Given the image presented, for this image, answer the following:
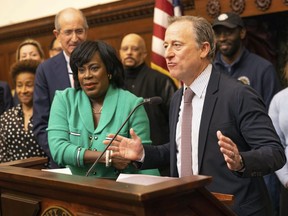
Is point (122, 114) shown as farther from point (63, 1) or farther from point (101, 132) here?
point (63, 1)

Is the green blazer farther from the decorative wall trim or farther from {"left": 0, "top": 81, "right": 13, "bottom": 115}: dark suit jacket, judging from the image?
the decorative wall trim

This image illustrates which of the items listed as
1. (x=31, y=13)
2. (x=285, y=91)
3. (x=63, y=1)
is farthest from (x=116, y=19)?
(x=285, y=91)

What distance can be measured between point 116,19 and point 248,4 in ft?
5.73

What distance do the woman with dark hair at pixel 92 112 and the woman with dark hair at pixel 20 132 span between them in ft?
2.90

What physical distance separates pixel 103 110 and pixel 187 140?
454mm

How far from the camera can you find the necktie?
2201 millimetres

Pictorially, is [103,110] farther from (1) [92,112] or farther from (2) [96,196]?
(2) [96,196]

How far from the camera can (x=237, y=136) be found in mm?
2117

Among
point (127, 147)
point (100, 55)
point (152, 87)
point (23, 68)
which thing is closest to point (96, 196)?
point (127, 147)

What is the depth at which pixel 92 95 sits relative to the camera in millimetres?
2455

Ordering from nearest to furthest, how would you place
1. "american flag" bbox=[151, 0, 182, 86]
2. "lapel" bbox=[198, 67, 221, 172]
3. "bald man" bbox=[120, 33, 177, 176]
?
"lapel" bbox=[198, 67, 221, 172] < "bald man" bbox=[120, 33, 177, 176] < "american flag" bbox=[151, 0, 182, 86]

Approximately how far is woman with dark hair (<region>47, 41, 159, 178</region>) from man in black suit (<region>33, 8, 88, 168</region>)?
0.57 m

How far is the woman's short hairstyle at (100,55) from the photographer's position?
2.44 meters

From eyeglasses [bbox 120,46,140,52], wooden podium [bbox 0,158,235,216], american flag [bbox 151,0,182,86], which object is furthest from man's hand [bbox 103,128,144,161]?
american flag [bbox 151,0,182,86]
